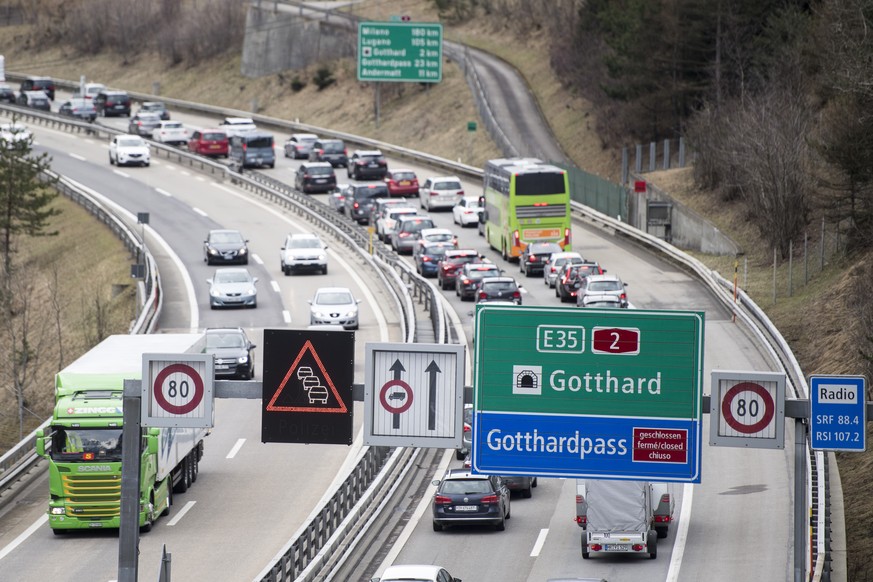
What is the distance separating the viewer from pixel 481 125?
95062 millimetres

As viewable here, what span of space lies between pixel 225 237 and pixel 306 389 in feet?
146

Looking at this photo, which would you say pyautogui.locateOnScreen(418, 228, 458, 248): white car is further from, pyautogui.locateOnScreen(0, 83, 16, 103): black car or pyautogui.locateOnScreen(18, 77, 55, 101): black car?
pyautogui.locateOnScreen(18, 77, 55, 101): black car

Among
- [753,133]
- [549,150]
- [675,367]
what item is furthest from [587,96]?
[675,367]

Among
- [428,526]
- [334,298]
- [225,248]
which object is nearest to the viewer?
[428,526]

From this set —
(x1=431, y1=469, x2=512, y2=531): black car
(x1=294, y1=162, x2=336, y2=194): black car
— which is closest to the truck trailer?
(x1=431, y1=469, x2=512, y2=531): black car

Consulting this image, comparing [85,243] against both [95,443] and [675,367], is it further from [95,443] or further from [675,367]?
[675,367]

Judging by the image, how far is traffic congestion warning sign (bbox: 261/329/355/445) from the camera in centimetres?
1992

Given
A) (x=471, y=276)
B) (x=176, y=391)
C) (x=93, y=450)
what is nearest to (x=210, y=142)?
(x=471, y=276)

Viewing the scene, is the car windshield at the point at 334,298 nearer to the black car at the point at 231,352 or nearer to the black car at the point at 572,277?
the black car at the point at 231,352

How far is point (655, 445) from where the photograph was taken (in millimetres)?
19422

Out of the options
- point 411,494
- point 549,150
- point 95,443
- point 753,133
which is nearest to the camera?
point 95,443

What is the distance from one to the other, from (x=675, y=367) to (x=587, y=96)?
7086 centimetres

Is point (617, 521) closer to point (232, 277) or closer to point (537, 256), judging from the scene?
point (232, 277)

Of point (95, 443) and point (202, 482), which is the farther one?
point (202, 482)
